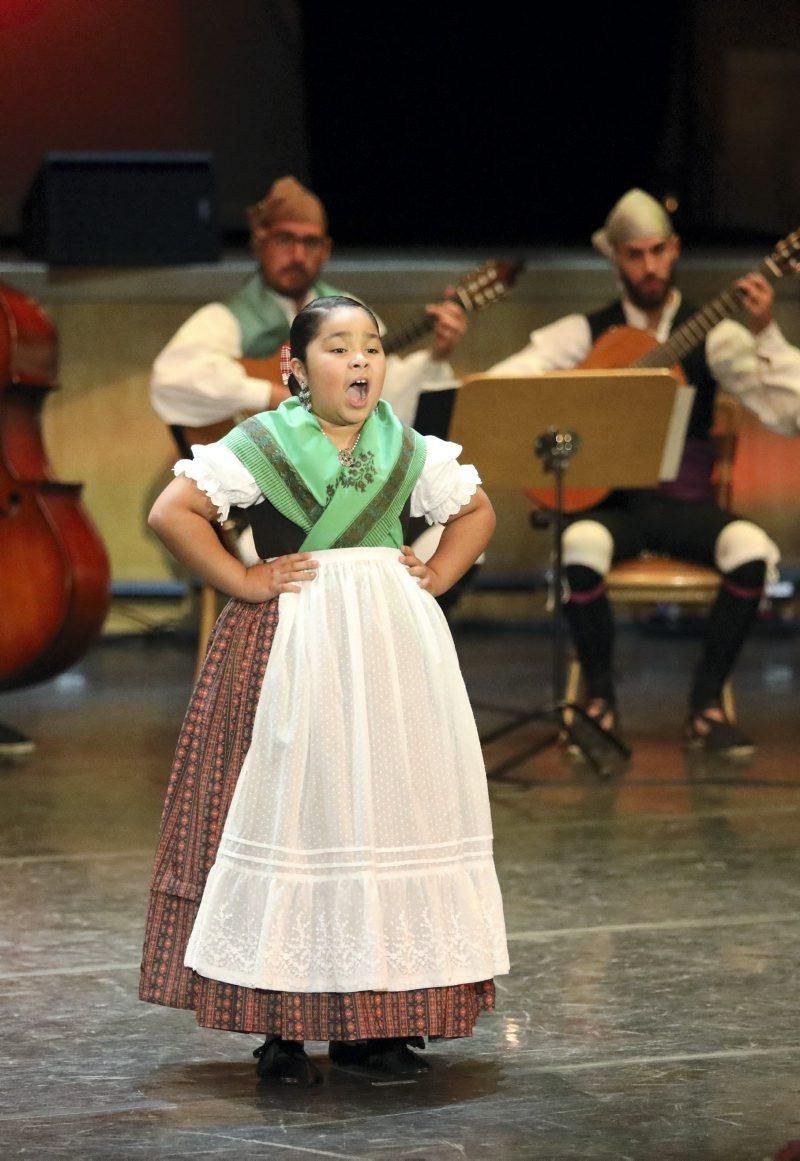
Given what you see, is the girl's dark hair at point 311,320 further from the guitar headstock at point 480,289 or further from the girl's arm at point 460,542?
the guitar headstock at point 480,289

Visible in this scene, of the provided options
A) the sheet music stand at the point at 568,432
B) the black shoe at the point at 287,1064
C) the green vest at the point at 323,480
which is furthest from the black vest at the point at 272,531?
the sheet music stand at the point at 568,432

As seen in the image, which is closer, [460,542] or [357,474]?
[357,474]

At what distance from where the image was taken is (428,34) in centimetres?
777

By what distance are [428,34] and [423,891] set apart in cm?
573

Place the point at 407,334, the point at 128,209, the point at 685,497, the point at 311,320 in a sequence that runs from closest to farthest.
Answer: the point at 311,320, the point at 407,334, the point at 685,497, the point at 128,209

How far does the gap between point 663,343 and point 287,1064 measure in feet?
10.1

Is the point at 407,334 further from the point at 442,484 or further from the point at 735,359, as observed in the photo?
the point at 442,484

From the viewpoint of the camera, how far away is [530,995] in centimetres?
315

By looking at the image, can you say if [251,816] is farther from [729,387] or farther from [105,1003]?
[729,387]

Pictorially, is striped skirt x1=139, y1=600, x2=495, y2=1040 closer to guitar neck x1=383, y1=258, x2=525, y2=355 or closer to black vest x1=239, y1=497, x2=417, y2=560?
black vest x1=239, y1=497, x2=417, y2=560

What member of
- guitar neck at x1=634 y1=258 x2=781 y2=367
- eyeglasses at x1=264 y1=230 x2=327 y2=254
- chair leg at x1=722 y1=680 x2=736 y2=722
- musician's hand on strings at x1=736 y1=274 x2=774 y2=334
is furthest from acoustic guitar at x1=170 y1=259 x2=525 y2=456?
chair leg at x1=722 y1=680 x2=736 y2=722

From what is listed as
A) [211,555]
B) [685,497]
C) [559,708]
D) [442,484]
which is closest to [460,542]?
[442,484]

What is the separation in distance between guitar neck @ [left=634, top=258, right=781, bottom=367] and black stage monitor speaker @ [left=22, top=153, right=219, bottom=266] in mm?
2540

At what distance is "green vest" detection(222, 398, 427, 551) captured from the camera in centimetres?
274
